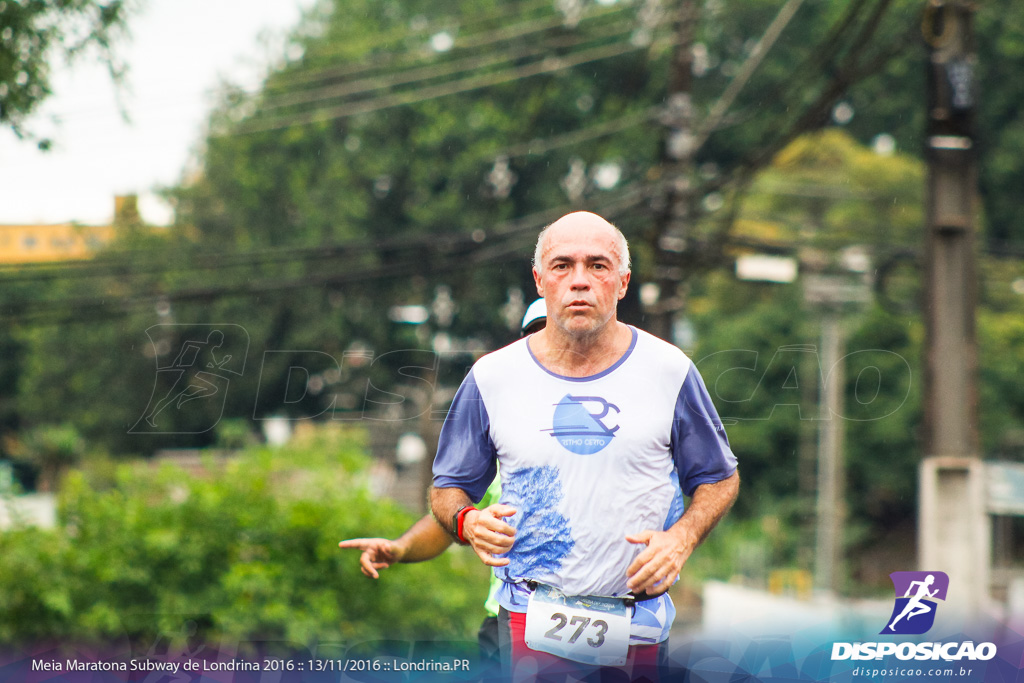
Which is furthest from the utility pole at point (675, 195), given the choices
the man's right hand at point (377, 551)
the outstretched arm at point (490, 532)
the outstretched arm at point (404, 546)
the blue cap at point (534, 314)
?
the outstretched arm at point (490, 532)

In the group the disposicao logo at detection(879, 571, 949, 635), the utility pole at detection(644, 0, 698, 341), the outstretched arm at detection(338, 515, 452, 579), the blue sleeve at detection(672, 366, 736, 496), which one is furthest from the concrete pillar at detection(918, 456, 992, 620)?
the utility pole at detection(644, 0, 698, 341)

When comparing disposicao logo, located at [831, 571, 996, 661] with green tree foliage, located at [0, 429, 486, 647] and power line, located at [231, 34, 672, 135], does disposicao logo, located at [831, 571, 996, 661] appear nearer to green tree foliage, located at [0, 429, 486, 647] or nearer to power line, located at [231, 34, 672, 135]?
green tree foliage, located at [0, 429, 486, 647]

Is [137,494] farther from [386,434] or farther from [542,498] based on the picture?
[542,498]

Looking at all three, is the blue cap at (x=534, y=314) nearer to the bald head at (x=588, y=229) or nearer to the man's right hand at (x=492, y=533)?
the bald head at (x=588, y=229)

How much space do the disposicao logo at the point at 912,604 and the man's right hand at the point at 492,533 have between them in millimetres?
2103

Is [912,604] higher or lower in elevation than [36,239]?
lower

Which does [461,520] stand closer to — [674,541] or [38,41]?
[674,541]

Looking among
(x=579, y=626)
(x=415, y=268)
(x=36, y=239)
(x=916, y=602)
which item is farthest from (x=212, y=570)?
(x=579, y=626)

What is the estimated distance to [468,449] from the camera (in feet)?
11.3

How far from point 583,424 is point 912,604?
2.26 meters

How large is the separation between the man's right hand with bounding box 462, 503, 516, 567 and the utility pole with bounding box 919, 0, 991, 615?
473 centimetres

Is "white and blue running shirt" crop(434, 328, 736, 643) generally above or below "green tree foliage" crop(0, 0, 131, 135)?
below

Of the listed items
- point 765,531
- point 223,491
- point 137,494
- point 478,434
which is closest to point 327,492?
point 223,491

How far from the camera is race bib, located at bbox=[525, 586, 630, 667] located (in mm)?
3285
